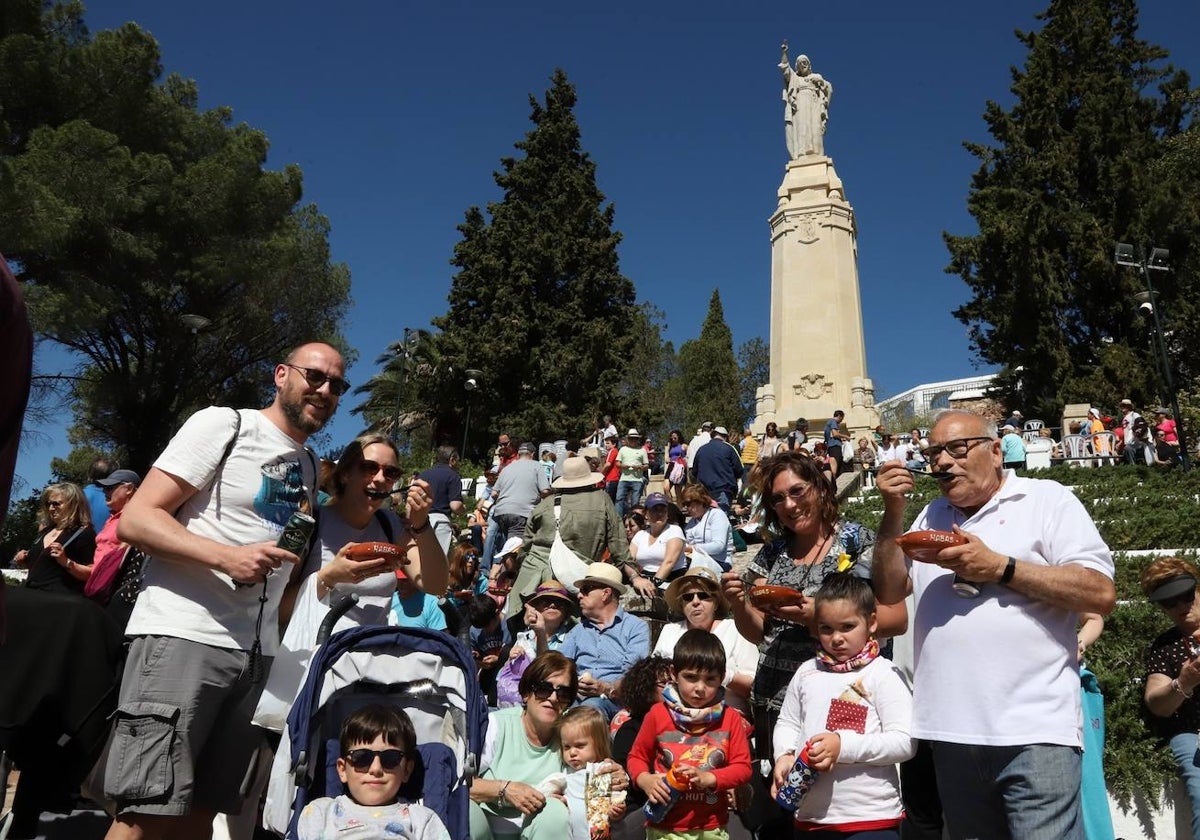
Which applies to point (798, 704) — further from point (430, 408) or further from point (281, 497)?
point (430, 408)

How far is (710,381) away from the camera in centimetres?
4928

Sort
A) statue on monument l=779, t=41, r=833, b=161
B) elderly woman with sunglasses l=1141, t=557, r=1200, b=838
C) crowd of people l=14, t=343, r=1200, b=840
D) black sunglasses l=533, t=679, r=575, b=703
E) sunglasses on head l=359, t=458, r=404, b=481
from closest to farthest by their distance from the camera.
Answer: crowd of people l=14, t=343, r=1200, b=840 → sunglasses on head l=359, t=458, r=404, b=481 → elderly woman with sunglasses l=1141, t=557, r=1200, b=838 → black sunglasses l=533, t=679, r=575, b=703 → statue on monument l=779, t=41, r=833, b=161

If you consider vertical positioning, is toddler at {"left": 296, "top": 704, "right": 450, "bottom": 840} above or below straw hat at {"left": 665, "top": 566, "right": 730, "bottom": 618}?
below

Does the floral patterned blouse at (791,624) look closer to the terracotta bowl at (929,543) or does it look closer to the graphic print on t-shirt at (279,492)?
the terracotta bowl at (929,543)

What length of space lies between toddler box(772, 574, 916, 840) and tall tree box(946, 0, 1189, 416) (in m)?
27.5

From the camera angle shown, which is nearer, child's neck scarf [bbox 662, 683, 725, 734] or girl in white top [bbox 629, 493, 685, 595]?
child's neck scarf [bbox 662, 683, 725, 734]

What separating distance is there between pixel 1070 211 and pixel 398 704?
3215 cm

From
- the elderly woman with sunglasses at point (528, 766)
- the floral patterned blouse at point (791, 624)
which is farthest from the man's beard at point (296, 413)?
the floral patterned blouse at point (791, 624)

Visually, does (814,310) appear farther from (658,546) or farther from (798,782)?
(798,782)

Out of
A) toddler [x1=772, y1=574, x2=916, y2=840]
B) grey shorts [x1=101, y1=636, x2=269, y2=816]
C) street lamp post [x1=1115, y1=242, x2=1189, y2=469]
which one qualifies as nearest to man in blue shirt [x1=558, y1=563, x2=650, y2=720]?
toddler [x1=772, y1=574, x2=916, y2=840]

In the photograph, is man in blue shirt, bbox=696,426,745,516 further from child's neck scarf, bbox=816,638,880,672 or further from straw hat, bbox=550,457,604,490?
child's neck scarf, bbox=816,638,880,672

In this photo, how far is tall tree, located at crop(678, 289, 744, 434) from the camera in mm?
45781

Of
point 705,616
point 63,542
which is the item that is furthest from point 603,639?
point 63,542

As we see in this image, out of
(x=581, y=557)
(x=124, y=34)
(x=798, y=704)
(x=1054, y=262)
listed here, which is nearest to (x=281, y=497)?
(x=798, y=704)
